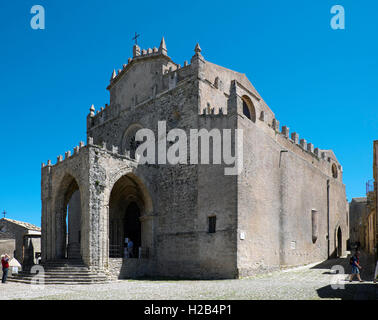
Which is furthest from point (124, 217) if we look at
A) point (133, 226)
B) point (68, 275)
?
point (68, 275)

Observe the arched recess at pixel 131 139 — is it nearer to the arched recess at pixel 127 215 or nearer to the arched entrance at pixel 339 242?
the arched recess at pixel 127 215

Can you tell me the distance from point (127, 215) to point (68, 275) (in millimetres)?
7473

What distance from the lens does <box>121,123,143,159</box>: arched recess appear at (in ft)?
77.4

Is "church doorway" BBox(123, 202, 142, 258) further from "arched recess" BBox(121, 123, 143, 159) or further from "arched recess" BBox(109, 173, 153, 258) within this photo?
"arched recess" BBox(121, 123, 143, 159)

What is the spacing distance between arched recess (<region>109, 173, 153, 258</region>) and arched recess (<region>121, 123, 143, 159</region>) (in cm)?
233

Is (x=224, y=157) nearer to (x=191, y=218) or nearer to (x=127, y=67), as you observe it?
(x=191, y=218)

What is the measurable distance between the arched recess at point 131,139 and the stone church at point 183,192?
6 cm

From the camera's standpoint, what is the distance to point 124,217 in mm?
23469

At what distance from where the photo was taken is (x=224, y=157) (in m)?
18.3

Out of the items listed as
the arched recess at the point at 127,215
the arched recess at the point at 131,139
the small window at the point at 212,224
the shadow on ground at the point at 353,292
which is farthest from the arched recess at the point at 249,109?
the shadow on ground at the point at 353,292

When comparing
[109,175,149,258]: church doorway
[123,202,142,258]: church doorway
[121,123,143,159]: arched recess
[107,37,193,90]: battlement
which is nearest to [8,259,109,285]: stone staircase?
[109,175,149,258]: church doorway

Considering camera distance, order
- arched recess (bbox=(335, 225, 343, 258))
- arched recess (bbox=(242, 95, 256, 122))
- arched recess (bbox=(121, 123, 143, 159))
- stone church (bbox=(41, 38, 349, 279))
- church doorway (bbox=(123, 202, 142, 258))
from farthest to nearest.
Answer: arched recess (bbox=(335, 225, 343, 258)) → arched recess (bbox=(242, 95, 256, 122)) → arched recess (bbox=(121, 123, 143, 159)) → church doorway (bbox=(123, 202, 142, 258)) → stone church (bbox=(41, 38, 349, 279))

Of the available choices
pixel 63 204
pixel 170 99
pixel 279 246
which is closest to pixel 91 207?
pixel 63 204
